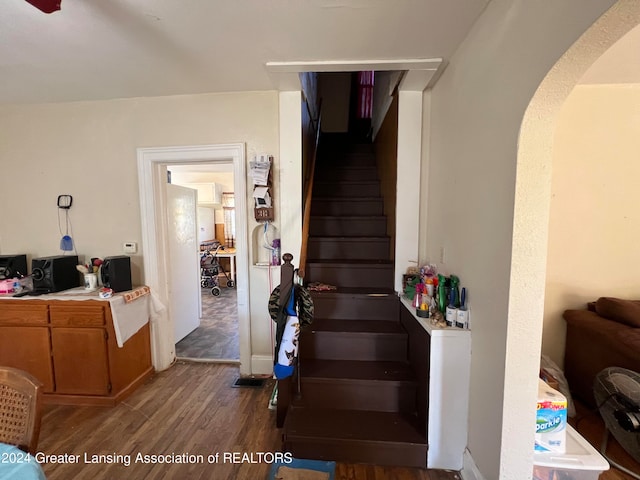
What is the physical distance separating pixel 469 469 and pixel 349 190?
2.61m

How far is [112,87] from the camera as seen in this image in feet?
7.13

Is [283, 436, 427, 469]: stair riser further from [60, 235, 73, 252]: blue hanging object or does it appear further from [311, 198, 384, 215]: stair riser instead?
[60, 235, 73, 252]: blue hanging object

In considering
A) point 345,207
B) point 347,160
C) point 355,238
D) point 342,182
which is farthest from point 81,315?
point 347,160

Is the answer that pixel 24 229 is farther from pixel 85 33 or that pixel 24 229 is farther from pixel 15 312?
pixel 85 33

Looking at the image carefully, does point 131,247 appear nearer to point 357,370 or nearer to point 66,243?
point 66,243

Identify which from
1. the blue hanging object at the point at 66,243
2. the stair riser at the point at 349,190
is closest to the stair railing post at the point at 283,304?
the stair riser at the point at 349,190

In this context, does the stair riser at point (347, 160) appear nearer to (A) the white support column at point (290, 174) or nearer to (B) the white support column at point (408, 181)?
(A) the white support column at point (290, 174)

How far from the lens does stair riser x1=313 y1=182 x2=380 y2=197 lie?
3211 mm

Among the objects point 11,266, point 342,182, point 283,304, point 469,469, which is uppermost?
point 342,182

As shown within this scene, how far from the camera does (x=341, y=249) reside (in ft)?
8.83

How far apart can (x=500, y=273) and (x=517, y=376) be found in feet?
1.46

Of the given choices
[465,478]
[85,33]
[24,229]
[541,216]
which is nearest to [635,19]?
[541,216]

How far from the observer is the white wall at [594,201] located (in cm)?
198

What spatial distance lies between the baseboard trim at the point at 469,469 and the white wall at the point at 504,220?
0.15 feet
